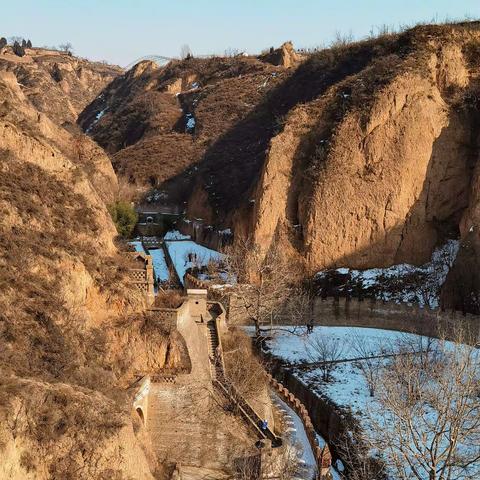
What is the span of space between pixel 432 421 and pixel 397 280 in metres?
13.9

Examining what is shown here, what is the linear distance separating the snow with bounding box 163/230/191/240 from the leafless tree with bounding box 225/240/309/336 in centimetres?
1032

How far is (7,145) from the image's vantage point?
19.2 m

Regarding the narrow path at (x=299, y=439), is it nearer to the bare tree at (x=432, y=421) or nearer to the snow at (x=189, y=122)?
the bare tree at (x=432, y=421)

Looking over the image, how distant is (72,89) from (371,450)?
104 m

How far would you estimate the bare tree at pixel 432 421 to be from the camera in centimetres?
1273

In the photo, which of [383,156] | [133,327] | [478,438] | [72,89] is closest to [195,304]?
[133,327]

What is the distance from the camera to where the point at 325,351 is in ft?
86.1

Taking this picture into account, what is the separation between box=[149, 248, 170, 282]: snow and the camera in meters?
34.9

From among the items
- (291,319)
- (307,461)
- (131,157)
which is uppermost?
(131,157)

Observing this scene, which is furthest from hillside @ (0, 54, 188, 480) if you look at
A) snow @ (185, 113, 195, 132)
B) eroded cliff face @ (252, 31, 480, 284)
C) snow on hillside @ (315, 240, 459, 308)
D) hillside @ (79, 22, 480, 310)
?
snow @ (185, 113, 195, 132)

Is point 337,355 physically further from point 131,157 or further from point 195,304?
point 131,157

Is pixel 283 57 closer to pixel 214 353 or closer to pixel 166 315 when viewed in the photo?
pixel 214 353

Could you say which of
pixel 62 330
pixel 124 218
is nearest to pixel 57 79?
pixel 124 218

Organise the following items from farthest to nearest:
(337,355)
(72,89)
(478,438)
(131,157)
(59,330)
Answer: (72,89)
(131,157)
(337,355)
(478,438)
(59,330)
